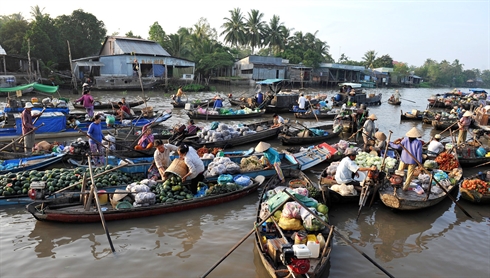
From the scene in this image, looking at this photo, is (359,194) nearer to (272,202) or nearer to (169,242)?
(272,202)

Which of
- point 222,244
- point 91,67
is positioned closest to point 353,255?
point 222,244

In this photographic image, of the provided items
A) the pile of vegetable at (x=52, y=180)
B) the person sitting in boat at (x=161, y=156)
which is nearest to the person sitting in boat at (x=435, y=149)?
the person sitting in boat at (x=161, y=156)

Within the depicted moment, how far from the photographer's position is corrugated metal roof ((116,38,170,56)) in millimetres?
31587

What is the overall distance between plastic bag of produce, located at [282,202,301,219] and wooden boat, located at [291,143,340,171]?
3.96m

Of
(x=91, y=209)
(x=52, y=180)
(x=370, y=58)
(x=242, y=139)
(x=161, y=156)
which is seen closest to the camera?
(x=91, y=209)

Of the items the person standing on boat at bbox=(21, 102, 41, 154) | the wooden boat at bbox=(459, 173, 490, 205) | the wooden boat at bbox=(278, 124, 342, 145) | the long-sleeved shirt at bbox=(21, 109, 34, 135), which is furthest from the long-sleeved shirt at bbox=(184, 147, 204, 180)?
the wooden boat at bbox=(459, 173, 490, 205)

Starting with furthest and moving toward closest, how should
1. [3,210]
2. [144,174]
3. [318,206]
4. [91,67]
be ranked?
[91,67] → [144,174] → [3,210] → [318,206]

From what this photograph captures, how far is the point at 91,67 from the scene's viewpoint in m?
31.2

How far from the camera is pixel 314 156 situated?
10672 millimetres

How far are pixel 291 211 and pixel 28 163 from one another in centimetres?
723

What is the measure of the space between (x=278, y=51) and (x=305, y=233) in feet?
167

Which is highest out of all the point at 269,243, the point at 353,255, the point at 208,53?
the point at 208,53

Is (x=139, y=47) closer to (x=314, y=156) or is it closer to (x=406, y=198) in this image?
(x=314, y=156)

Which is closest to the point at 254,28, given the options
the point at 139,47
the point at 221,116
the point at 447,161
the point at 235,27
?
the point at 235,27
